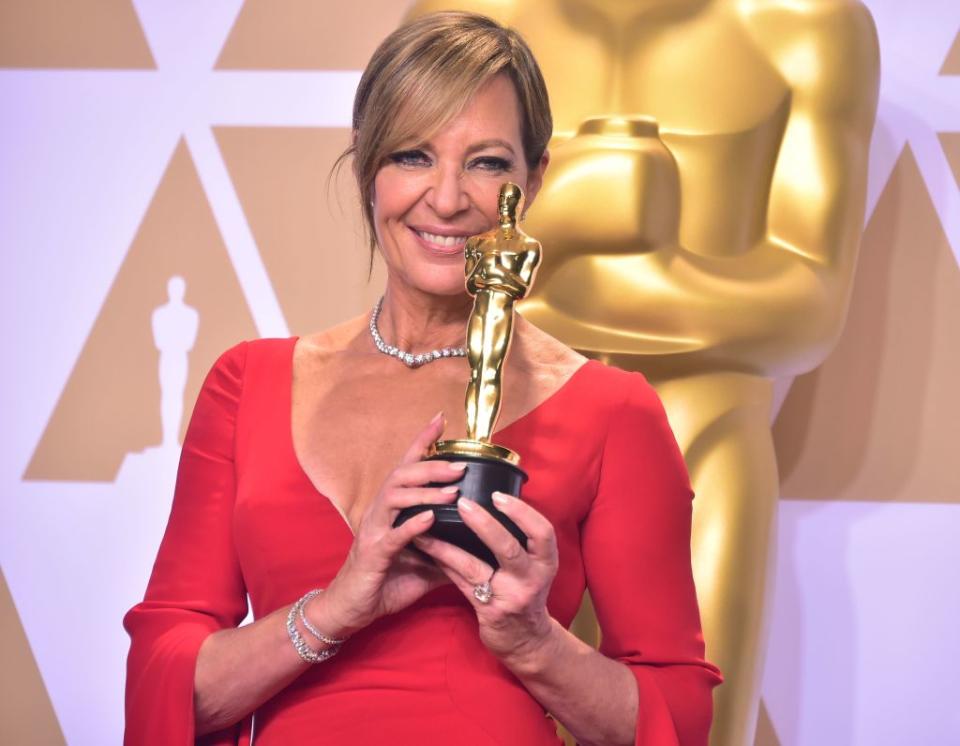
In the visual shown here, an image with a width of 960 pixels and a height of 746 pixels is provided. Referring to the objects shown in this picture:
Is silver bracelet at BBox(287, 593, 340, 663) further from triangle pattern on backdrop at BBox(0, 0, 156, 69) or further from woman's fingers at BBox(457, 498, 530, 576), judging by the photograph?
triangle pattern on backdrop at BBox(0, 0, 156, 69)

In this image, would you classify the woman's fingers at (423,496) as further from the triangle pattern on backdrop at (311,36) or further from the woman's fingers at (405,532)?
the triangle pattern on backdrop at (311,36)

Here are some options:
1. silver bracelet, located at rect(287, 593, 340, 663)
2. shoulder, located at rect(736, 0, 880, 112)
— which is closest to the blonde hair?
silver bracelet, located at rect(287, 593, 340, 663)

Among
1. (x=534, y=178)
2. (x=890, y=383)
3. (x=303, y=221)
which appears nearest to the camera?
(x=534, y=178)

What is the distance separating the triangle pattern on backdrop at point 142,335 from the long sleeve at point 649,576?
4.63 ft

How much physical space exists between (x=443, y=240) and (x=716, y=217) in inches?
31.6

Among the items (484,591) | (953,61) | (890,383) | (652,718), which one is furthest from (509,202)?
(953,61)

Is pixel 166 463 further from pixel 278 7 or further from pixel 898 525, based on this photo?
pixel 898 525

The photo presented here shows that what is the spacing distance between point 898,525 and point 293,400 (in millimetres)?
1368

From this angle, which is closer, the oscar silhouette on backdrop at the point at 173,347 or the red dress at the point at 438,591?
the red dress at the point at 438,591

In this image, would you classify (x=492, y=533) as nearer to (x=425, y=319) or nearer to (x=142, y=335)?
(x=425, y=319)

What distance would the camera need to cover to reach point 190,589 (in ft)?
4.47

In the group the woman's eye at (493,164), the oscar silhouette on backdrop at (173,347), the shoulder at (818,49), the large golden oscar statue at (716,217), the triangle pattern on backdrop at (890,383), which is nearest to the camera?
the woman's eye at (493,164)

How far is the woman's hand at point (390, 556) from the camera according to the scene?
3.51ft

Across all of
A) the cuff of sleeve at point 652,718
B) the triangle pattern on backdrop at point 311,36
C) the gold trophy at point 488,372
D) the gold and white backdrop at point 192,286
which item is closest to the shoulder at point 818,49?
the gold and white backdrop at point 192,286
